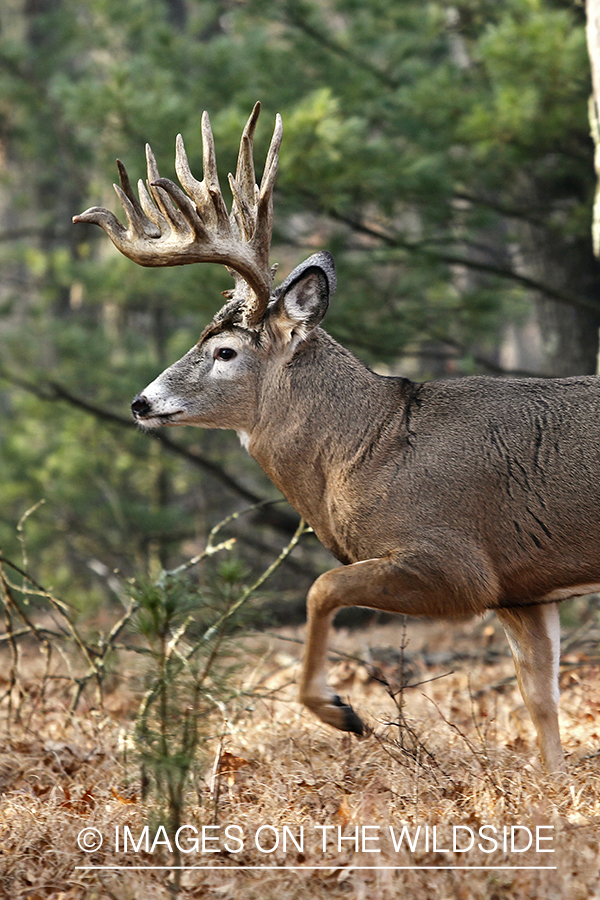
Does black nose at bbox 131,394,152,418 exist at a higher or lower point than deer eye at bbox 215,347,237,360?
lower

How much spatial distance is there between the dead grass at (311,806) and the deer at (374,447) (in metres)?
0.43

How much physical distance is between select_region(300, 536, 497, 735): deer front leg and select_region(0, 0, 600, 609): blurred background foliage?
4.28 metres

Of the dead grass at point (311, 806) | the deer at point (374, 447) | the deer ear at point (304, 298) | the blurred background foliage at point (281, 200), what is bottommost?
the dead grass at point (311, 806)

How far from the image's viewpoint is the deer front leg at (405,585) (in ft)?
15.1

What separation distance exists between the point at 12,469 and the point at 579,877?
11.1 m

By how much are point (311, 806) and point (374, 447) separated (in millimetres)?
1703

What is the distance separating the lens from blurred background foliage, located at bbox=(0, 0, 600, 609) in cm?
830

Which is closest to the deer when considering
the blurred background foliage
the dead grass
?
the dead grass

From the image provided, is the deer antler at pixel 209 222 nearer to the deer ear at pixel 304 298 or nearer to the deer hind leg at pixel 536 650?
the deer ear at pixel 304 298

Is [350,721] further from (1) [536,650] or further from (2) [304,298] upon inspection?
(2) [304,298]

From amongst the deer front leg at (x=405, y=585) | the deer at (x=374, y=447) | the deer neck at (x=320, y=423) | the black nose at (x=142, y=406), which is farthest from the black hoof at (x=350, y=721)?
the black nose at (x=142, y=406)

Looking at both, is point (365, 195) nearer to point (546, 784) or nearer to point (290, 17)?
point (290, 17)

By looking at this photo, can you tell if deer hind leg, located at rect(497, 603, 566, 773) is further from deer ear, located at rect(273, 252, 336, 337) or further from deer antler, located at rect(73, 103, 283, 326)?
deer antler, located at rect(73, 103, 283, 326)

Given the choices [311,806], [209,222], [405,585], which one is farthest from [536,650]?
[209,222]
